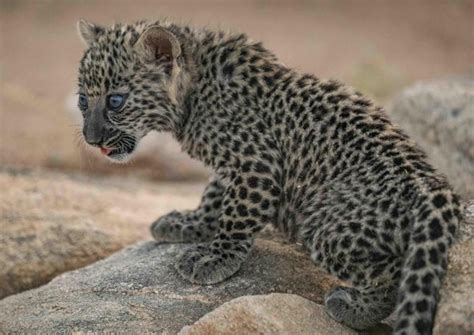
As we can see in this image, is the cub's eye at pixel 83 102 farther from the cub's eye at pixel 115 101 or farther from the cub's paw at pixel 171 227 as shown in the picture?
the cub's paw at pixel 171 227

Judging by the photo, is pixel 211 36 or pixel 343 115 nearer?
pixel 343 115

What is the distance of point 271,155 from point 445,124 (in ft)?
14.4

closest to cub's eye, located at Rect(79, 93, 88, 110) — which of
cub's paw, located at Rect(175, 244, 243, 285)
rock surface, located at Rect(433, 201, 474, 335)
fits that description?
cub's paw, located at Rect(175, 244, 243, 285)

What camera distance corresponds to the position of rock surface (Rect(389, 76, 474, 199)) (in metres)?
10.9

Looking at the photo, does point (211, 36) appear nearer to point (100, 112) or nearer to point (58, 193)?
point (100, 112)

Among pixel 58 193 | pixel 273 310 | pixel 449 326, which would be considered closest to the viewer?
pixel 449 326

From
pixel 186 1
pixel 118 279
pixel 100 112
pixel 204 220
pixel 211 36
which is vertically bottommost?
pixel 118 279

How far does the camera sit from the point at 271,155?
295 inches

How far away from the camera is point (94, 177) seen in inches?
600

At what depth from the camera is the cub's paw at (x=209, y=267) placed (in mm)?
7352

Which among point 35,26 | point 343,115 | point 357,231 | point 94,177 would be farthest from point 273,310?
point 35,26

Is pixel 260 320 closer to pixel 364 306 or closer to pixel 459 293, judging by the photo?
pixel 364 306

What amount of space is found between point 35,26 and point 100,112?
1781 cm

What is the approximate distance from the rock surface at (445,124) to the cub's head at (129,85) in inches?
160
